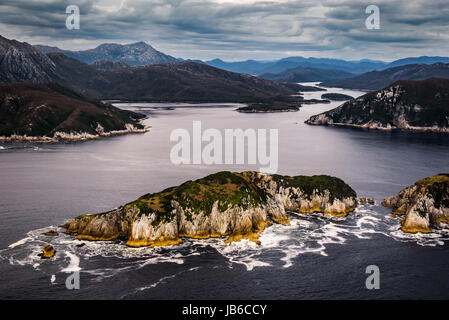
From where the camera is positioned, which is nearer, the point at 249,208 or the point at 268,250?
the point at 268,250

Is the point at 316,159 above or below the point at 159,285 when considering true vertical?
above

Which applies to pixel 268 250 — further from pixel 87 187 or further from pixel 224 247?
pixel 87 187

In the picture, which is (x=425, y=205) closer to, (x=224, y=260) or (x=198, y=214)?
(x=224, y=260)

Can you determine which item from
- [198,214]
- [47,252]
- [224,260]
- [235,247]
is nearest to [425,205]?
[235,247]

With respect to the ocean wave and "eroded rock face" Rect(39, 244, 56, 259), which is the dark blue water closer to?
the ocean wave
